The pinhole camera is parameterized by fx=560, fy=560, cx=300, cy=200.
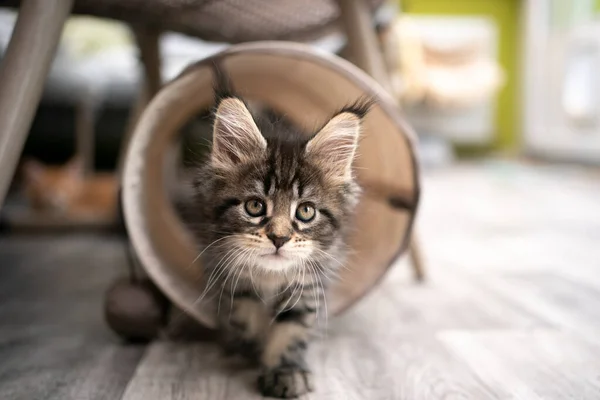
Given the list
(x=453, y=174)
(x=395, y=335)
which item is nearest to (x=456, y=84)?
(x=453, y=174)

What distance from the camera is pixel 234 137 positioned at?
3.75 feet

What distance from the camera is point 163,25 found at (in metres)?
1.66

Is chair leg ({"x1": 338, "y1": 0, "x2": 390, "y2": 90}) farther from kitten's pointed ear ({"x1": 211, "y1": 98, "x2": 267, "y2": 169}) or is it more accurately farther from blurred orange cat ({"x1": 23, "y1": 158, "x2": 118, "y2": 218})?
blurred orange cat ({"x1": 23, "y1": 158, "x2": 118, "y2": 218})

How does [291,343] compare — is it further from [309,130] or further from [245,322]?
[309,130]

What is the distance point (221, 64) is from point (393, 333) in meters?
0.76

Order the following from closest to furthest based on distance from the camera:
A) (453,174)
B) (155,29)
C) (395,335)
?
(395,335), (155,29), (453,174)

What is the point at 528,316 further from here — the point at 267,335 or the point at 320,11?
the point at 320,11

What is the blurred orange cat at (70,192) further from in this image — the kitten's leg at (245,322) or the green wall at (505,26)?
the green wall at (505,26)

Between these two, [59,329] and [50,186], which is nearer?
[59,329]

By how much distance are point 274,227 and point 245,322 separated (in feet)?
0.88

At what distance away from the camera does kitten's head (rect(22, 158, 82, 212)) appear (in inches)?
107

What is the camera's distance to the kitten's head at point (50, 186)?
2.73m

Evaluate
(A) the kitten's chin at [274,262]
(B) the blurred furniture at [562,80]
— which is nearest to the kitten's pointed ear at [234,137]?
(A) the kitten's chin at [274,262]

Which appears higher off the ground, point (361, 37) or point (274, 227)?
point (361, 37)
